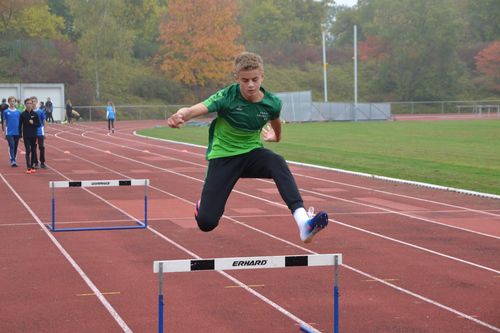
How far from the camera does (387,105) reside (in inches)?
2537

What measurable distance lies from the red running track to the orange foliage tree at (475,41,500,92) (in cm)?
6983

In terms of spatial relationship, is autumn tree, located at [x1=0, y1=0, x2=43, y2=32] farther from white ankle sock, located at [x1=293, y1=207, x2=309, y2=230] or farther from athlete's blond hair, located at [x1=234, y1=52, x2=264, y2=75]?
white ankle sock, located at [x1=293, y1=207, x2=309, y2=230]

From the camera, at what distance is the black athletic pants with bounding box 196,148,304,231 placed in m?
6.80

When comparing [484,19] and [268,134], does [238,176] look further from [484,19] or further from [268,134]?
[484,19]

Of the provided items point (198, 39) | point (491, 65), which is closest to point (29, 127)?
point (198, 39)

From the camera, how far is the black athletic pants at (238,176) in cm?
680

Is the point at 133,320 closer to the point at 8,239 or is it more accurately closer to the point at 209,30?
the point at 8,239

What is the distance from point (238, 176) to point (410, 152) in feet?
75.0

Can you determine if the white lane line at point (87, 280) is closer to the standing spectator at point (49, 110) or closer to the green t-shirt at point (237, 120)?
the green t-shirt at point (237, 120)

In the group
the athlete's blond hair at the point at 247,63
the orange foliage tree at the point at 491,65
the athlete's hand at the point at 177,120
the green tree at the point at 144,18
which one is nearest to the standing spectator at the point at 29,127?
the athlete's blond hair at the point at 247,63

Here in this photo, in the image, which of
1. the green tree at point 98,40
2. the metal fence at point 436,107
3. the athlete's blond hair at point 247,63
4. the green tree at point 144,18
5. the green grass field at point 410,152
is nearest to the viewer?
the athlete's blond hair at point 247,63

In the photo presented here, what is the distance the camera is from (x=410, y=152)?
2911cm

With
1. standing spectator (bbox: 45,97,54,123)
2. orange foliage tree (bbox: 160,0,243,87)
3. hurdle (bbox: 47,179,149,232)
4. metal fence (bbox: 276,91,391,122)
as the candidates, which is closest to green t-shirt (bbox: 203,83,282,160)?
hurdle (bbox: 47,179,149,232)

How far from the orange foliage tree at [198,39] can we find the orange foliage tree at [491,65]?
29.8 m
